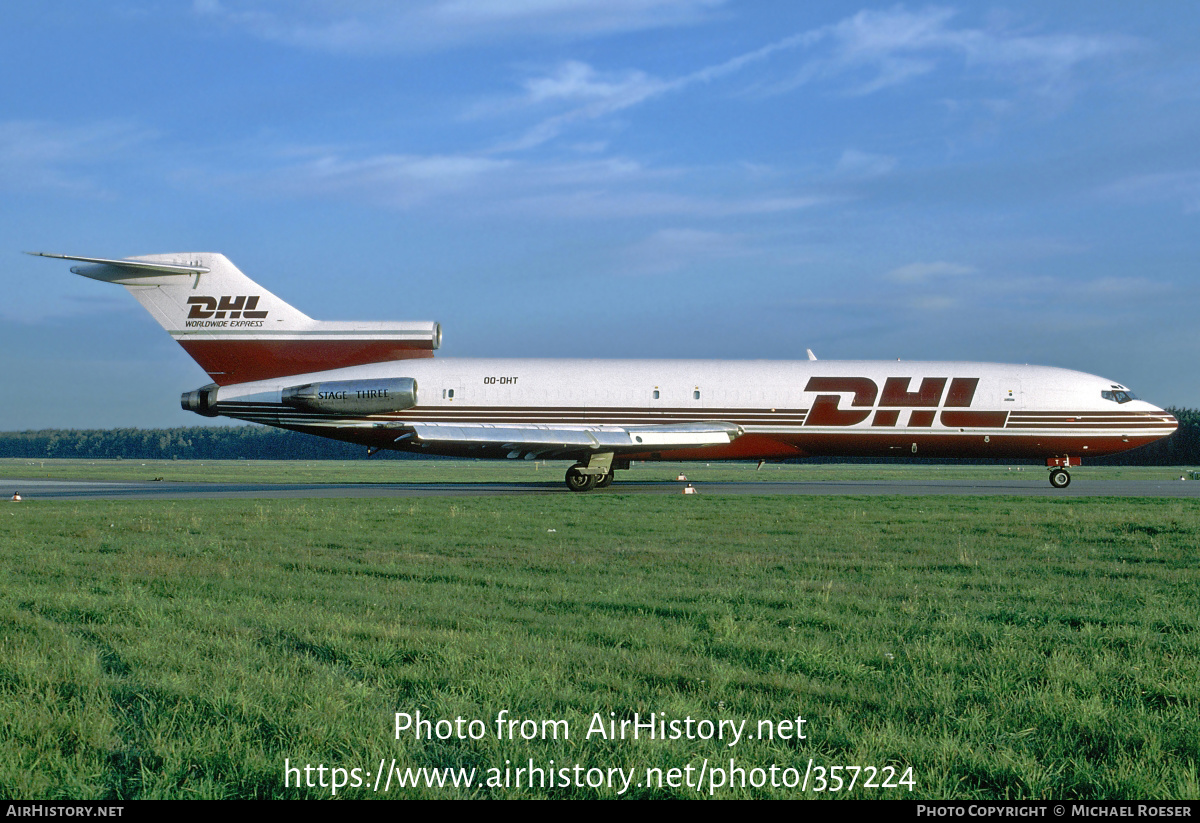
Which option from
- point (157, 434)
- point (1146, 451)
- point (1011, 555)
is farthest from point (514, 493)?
point (157, 434)

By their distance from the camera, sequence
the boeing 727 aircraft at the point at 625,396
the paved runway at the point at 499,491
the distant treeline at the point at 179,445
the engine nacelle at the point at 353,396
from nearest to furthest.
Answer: the paved runway at the point at 499,491 → the engine nacelle at the point at 353,396 → the boeing 727 aircraft at the point at 625,396 → the distant treeline at the point at 179,445

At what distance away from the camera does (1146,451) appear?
74.3 m

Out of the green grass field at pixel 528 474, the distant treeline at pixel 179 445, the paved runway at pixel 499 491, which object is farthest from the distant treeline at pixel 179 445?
the paved runway at pixel 499 491

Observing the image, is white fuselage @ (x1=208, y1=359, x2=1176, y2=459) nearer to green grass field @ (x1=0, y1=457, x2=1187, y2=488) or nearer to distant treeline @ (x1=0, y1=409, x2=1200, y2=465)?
green grass field @ (x1=0, y1=457, x2=1187, y2=488)

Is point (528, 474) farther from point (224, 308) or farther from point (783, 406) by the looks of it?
point (783, 406)

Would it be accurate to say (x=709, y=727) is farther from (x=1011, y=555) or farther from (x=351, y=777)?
(x=1011, y=555)

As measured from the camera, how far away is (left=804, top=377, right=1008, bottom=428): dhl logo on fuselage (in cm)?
2711

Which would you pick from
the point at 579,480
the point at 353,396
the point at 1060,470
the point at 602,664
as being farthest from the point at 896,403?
the point at 602,664

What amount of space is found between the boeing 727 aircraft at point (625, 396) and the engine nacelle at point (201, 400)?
0.16ft

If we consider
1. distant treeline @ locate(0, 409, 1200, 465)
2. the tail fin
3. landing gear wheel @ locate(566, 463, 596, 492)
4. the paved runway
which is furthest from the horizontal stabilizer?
distant treeline @ locate(0, 409, 1200, 465)

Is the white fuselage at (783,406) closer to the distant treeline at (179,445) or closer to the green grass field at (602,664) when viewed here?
the green grass field at (602,664)

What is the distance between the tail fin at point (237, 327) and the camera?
2748cm

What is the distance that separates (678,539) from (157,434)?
409 feet

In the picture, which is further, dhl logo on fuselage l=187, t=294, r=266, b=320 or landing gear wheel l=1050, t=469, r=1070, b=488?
landing gear wheel l=1050, t=469, r=1070, b=488
